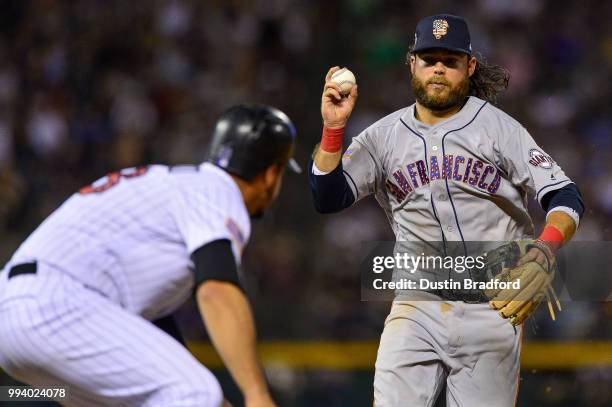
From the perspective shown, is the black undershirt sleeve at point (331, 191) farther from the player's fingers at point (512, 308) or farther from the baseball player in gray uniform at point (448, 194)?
the player's fingers at point (512, 308)

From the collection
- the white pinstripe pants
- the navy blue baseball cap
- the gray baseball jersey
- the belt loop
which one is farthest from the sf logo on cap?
the belt loop

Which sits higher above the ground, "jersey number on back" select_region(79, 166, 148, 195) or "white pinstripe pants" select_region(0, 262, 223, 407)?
"jersey number on back" select_region(79, 166, 148, 195)

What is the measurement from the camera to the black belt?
3154 millimetres

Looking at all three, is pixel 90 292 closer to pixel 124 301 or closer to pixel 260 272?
pixel 124 301

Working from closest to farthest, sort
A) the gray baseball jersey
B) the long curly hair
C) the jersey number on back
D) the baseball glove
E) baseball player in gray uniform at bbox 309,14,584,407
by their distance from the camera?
the jersey number on back
the baseball glove
baseball player in gray uniform at bbox 309,14,584,407
the gray baseball jersey
the long curly hair

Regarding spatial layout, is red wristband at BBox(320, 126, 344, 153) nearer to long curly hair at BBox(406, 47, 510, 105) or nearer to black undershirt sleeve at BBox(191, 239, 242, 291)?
long curly hair at BBox(406, 47, 510, 105)

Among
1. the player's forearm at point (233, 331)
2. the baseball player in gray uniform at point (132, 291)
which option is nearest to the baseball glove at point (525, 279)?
the baseball player in gray uniform at point (132, 291)

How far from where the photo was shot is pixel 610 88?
30.7 ft

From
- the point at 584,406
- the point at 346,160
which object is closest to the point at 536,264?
the point at 346,160

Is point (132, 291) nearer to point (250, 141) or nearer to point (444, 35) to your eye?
point (250, 141)

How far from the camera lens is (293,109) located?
10.4 m

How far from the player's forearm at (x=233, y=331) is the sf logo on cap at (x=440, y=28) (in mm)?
1716

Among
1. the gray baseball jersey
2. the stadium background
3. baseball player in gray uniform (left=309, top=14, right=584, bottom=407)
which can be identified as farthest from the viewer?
the stadium background

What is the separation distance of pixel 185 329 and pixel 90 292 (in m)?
5.50
